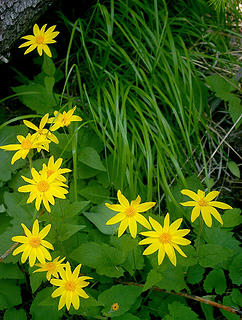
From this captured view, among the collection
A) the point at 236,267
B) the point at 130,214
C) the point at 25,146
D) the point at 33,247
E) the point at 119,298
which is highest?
the point at 25,146

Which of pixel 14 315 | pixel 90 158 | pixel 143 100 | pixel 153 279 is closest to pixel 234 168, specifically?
pixel 143 100

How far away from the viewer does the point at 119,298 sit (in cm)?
114

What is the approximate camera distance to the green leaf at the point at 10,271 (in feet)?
4.05

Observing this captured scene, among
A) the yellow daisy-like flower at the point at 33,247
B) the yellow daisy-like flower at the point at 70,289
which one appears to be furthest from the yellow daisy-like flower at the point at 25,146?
the yellow daisy-like flower at the point at 70,289

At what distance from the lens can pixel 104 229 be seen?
52.4 inches

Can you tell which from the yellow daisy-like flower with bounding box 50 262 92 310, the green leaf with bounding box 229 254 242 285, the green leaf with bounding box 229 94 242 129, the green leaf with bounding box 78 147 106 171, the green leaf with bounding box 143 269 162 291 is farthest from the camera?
the green leaf with bounding box 229 94 242 129

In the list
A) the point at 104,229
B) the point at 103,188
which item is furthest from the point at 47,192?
the point at 103,188

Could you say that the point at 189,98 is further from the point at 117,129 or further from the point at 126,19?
the point at 126,19

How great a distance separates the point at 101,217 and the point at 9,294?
392 mm

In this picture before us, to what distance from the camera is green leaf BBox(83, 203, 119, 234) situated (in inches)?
52.4

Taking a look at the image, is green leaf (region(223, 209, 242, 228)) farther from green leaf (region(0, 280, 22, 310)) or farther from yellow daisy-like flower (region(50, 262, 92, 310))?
green leaf (region(0, 280, 22, 310))

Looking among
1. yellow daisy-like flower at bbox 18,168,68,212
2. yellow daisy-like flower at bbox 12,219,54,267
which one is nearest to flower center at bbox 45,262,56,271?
yellow daisy-like flower at bbox 12,219,54,267

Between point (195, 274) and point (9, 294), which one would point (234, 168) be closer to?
point (195, 274)

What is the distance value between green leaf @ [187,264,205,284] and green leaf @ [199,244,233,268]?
0.36ft
